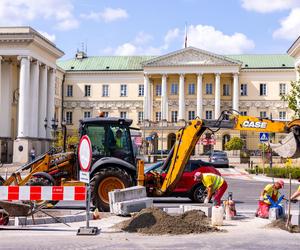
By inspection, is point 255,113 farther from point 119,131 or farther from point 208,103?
point 119,131

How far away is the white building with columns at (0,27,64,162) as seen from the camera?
6406 cm

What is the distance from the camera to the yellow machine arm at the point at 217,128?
14134mm

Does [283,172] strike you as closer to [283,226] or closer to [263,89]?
[283,226]

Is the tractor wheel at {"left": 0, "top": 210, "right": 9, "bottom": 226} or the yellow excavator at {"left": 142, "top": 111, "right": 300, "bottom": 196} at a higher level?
the yellow excavator at {"left": 142, "top": 111, "right": 300, "bottom": 196}

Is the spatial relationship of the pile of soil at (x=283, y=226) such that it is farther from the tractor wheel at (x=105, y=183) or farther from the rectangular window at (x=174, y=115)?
the rectangular window at (x=174, y=115)

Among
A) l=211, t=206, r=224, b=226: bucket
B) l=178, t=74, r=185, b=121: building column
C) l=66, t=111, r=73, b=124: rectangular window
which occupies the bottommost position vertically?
l=211, t=206, r=224, b=226: bucket

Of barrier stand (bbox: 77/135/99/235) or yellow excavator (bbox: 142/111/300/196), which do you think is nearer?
barrier stand (bbox: 77/135/99/235)

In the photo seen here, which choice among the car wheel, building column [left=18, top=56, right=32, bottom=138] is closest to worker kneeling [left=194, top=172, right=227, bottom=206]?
the car wheel

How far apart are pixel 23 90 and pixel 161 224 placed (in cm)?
5266

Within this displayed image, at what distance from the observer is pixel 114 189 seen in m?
17.7

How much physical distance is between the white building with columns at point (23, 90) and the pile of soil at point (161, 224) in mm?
47630

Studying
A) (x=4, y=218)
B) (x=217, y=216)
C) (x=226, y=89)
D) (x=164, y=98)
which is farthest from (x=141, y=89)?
(x=217, y=216)

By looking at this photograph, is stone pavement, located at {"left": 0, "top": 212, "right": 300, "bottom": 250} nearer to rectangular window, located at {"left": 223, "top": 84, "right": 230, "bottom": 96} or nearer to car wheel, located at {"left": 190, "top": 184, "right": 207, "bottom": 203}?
car wheel, located at {"left": 190, "top": 184, "right": 207, "bottom": 203}

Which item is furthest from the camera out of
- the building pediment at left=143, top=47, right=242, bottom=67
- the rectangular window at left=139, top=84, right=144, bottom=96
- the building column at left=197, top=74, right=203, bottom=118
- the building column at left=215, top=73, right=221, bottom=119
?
the rectangular window at left=139, top=84, right=144, bottom=96
